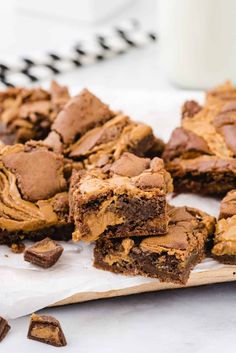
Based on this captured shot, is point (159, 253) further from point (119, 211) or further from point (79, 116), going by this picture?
point (79, 116)

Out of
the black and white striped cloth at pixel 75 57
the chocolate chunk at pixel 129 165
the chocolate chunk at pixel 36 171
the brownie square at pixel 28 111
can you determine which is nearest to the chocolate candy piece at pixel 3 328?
the chocolate chunk at pixel 36 171

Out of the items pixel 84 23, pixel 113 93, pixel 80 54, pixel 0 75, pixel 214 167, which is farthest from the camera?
pixel 84 23

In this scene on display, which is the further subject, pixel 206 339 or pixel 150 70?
pixel 150 70

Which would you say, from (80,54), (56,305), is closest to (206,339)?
(56,305)

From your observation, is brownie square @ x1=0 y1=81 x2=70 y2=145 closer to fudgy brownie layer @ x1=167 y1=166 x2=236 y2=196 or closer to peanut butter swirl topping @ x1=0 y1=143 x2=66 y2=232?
peanut butter swirl topping @ x1=0 y1=143 x2=66 y2=232

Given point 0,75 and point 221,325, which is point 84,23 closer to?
point 0,75

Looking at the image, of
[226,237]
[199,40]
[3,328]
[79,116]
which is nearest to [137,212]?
[226,237]
